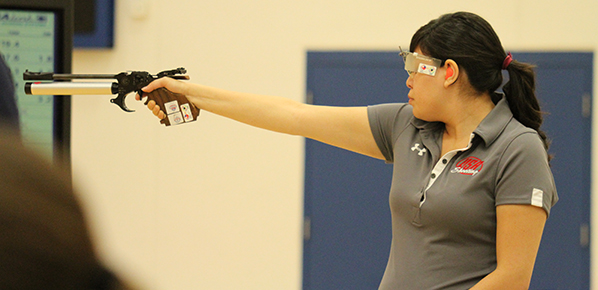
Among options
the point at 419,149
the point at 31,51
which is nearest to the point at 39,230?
the point at 419,149

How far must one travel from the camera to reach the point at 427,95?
5.15ft

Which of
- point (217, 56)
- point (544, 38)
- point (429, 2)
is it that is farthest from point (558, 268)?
point (217, 56)

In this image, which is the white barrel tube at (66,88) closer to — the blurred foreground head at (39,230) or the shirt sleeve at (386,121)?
the shirt sleeve at (386,121)

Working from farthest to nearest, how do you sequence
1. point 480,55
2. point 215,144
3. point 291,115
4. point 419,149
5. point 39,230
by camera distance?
point 215,144 → point 291,115 → point 419,149 → point 480,55 → point 39,230

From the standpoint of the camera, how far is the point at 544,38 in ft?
10.1

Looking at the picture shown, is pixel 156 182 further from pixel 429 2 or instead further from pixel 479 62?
Result: pixel 479 62

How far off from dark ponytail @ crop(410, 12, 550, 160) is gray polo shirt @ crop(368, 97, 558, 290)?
0.05 meters

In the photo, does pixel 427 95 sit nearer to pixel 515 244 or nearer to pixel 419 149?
pixel 419 149

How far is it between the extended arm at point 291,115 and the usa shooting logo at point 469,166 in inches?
12.6

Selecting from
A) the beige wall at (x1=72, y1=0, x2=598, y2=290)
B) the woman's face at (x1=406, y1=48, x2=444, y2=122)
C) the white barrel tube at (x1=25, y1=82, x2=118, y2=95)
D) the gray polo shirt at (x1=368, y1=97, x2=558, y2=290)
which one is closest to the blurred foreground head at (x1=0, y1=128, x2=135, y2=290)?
the gray polo shirt at (x1=368, y1=97, x2=558, y2=290)

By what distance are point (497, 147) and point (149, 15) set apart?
2569 millimetres

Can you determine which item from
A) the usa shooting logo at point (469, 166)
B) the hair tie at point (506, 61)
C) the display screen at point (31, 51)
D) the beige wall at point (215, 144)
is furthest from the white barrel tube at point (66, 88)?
the beige wall at point (215, 144)

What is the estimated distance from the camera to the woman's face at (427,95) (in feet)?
5.07

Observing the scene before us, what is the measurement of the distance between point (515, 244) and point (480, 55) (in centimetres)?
52
